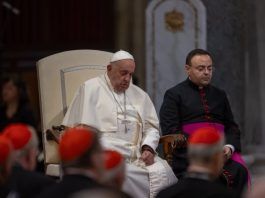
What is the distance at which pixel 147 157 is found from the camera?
24.6 ft

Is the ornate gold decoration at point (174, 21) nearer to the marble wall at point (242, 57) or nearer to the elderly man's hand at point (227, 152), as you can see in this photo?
the marble wall at point (242, 57)

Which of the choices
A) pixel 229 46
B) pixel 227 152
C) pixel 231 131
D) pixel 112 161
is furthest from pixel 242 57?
pixel 112 161

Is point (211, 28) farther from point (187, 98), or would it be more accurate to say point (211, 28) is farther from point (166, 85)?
point (187, 98)

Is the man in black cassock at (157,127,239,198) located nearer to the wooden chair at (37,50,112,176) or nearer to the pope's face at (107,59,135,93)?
the pope's face at (107,59,135,93)

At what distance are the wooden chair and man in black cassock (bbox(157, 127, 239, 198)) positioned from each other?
2.80 m

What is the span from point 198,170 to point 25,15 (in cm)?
674

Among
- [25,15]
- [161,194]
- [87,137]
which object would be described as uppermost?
[25,15]

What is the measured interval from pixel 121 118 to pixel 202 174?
2.95 m

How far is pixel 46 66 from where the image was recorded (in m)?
8.12

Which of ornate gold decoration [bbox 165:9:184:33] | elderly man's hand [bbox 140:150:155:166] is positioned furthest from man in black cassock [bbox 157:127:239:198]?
ornate gold decoration [bbox 165:9:184:33]

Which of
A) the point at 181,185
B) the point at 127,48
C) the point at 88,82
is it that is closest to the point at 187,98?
the point at 88,82

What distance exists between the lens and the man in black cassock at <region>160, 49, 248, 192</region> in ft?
25.3

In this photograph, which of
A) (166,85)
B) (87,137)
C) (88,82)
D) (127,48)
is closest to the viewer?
(87,137)

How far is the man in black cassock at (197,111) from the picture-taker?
7723 millimetres
